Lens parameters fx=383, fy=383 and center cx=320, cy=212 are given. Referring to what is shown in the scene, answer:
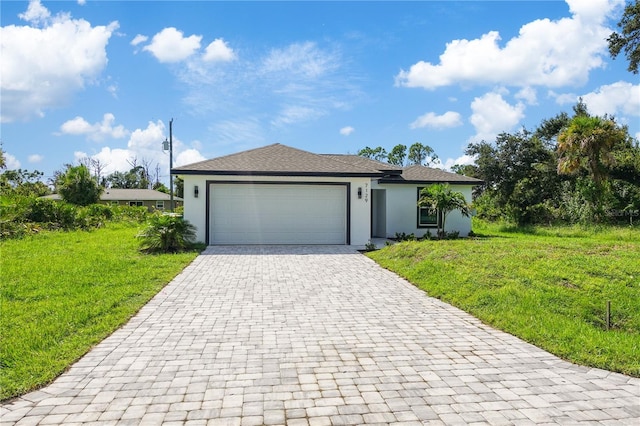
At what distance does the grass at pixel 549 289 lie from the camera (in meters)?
4.43

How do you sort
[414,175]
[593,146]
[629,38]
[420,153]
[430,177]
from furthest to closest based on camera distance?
[420,153] < [629,38] < [593,146] < [414,175] < [430,177]

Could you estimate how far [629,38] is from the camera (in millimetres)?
18719

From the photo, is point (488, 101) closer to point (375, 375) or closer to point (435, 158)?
point (375, 375)

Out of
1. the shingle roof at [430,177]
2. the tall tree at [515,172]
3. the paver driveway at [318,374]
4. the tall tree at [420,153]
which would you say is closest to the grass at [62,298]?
the paver driveway at [318,374]

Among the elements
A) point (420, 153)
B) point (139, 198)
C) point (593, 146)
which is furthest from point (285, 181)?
point (420, 153)

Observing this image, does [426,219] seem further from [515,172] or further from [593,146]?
[515,172]

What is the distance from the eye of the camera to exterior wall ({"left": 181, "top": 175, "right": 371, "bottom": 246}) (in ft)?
43.3

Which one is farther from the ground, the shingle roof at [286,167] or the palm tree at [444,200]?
the shingle roof at [286,167]

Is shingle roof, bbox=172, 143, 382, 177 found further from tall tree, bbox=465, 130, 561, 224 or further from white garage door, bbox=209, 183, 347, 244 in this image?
tall tree, bbox=465, 130, 561, 224

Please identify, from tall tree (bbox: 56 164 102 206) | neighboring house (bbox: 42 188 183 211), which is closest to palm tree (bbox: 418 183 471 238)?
tall tree (bbox: 56 164 102 206)

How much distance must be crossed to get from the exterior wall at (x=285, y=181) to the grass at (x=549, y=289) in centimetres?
355

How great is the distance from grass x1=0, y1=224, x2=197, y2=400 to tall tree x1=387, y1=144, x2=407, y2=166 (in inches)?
1871

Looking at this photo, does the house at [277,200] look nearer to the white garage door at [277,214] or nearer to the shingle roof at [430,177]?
the white garage door at [277,214]

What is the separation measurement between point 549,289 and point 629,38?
19.5 metres
